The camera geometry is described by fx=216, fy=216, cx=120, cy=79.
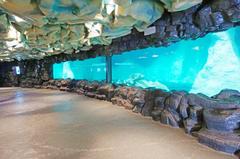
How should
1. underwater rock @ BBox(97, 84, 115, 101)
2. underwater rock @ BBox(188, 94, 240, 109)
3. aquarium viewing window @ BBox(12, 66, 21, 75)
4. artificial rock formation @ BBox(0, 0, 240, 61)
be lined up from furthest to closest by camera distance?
aquarium viewing window @ BBox(12, 66, 21, 75) < underwater rock @ BBox(97, 84, 115, 101) < artificial rock formation @ BBox(0, 0, 240, 61) < underwater rock @ BBox(188, 94, 240, 109)

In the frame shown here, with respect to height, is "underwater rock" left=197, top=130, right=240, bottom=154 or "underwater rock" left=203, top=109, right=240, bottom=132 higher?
"underwater rock" left=203, top=109, right=240, bottom=132

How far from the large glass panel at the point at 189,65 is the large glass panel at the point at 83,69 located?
50.3 inches

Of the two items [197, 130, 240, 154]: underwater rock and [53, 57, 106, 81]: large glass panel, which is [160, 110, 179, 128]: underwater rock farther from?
[53, 57, 106, 81]: large glass panel

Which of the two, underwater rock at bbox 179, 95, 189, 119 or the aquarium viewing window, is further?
the aquarium viewing window

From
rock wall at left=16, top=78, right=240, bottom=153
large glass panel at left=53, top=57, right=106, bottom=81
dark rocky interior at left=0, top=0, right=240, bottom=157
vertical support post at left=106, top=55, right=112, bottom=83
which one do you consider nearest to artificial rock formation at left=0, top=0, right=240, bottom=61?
dark rocky interior at left=0, top=0, right=240, bottom=157

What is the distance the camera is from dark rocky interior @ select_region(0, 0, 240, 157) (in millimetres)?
2826

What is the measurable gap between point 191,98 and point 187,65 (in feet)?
14.7

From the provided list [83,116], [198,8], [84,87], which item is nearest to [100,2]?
[198,8]

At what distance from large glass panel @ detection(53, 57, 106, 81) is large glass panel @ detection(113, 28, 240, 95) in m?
1.28

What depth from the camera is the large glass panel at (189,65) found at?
17.8 ft

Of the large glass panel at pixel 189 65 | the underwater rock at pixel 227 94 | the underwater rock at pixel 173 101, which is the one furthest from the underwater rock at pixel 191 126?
the large glass panel at pixel 189 65

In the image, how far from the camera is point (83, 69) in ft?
43.1

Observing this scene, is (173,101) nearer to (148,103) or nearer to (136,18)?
(148,103)

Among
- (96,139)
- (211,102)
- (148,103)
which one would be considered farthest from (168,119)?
(96,139)
